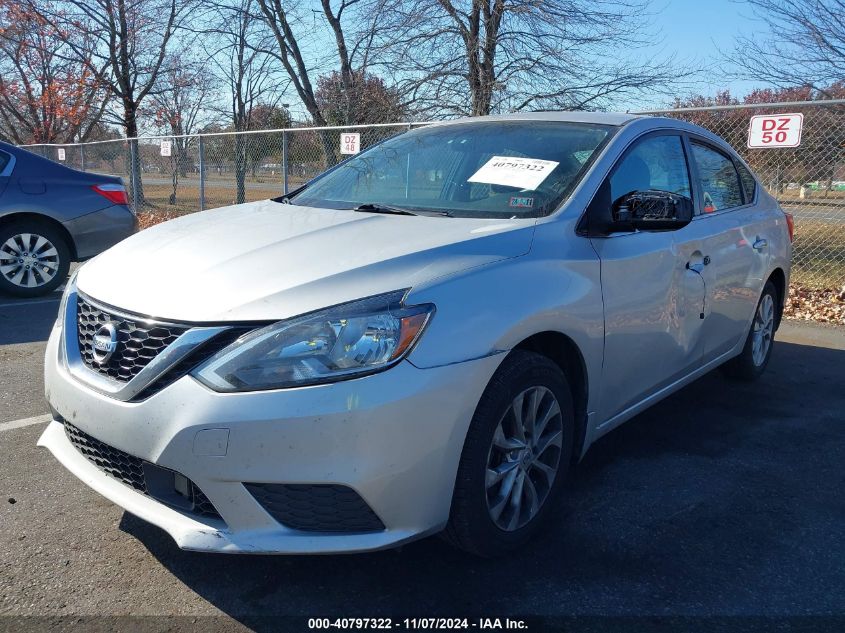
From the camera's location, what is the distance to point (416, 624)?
236 centimetres

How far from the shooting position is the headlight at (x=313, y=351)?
2.20m

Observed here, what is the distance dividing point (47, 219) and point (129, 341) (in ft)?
18.8

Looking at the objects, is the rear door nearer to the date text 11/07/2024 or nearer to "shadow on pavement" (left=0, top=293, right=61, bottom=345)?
the date text 11/07/2024

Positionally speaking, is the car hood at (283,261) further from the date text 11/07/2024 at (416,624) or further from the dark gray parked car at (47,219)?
the dark gray parked car at (47,219)

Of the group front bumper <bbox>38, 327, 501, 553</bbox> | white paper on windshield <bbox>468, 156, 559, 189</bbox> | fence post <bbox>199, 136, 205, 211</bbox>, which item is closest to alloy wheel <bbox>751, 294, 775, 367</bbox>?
white paper on windshield <bbox>468, 156, 559, 189</bbox>

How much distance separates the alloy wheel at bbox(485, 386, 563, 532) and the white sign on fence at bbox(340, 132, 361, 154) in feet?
26.5

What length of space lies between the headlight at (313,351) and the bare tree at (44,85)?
1948 cm

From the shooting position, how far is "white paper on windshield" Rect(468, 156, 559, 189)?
10.8 feet

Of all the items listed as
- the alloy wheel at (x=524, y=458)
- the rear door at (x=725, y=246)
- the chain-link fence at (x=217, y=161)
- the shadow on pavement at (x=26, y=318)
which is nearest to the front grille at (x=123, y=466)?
the alloy wheel at (x=524, y=458)

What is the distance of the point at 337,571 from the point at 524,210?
161 cm

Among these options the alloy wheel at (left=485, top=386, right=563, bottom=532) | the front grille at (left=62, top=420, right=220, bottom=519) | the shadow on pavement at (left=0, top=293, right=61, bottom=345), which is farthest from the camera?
the shadow on pavement at (left=0, top=293, right=61, bottom=345)

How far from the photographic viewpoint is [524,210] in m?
3.13

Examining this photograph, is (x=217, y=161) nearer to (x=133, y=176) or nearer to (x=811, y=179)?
(x=133, y=176)

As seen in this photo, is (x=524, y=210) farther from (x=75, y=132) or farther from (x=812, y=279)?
(x=75, y=132)
